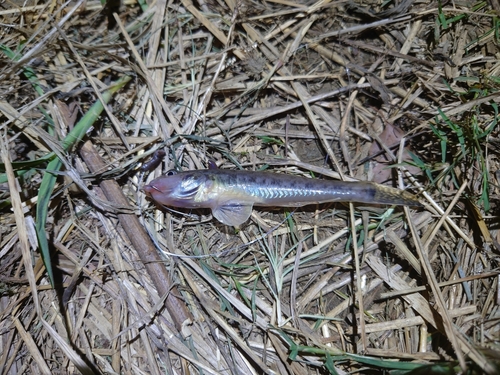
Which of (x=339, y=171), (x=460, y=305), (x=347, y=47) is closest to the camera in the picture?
(x=460, y=305)

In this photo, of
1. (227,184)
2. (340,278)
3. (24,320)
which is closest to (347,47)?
(227,184)

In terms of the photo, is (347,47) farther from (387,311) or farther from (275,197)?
(387,311)

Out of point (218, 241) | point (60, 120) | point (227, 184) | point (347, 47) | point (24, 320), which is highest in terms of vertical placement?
point (347, 47)

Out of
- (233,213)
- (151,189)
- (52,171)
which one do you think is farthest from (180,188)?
(52,171)

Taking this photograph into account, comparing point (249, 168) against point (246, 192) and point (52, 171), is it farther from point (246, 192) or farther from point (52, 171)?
point (52, 171)

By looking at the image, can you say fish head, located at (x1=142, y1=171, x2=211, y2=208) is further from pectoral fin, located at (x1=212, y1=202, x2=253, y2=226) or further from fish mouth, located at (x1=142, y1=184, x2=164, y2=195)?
pectoral fin, located at (x1=212, y1=202, x2=253, y2=226)

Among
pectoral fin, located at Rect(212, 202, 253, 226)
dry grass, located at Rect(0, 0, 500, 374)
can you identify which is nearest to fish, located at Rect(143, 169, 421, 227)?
pectoral fin, located at Rect(212, 202, 253, 226)

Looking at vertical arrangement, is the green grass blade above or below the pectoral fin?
above
